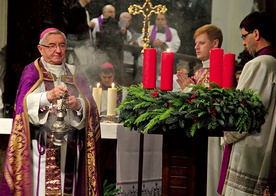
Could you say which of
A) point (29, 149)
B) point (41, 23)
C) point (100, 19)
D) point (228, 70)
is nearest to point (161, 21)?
point (100, 19)

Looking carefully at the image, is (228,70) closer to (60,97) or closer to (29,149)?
(60,97)

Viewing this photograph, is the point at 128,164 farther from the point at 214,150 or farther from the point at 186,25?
the point at 186,25

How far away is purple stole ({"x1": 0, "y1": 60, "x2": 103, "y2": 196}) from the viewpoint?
446 cm

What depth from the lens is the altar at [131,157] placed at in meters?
5.05

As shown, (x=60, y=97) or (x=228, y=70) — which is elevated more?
(x=228, y=70)

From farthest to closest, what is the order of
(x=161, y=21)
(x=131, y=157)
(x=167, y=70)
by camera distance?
1. (x=161, y=21)
2. (x=131, y=157)
3. (x=167, y=70)

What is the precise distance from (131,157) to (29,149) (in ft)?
3.21

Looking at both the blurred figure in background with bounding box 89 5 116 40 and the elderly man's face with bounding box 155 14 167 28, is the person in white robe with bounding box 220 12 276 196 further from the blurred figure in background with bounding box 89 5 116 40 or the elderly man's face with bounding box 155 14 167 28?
the blurred figure in background with bounding box 89 5 116 40

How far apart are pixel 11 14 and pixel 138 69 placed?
5.44 feet

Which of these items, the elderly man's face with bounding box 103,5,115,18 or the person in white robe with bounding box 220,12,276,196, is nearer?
the person in white robe with bounding box 220,12,276,196

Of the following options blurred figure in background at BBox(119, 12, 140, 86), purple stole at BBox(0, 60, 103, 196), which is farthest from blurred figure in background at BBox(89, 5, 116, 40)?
purple stole at BBox(0, 60, 103, 196)

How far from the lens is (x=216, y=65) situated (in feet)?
10.7

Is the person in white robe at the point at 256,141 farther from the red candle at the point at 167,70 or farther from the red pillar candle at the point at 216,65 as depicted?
the red candle at the point at 167,70

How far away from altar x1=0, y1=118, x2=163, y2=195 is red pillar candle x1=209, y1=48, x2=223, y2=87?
5.97ft
